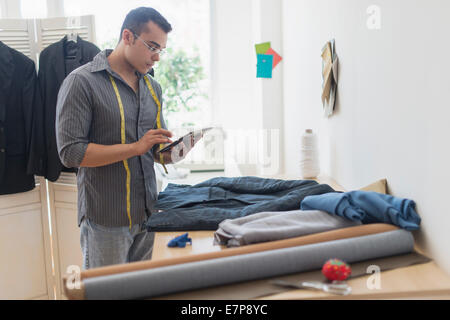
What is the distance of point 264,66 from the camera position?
10.6 feet

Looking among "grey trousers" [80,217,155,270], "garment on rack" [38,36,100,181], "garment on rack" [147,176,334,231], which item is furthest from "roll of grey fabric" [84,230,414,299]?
"garment on rack" [38,36,100,181]

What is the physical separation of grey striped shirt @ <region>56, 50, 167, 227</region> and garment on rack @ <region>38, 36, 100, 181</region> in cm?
94

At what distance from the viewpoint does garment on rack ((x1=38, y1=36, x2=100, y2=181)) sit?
2658 millimetres

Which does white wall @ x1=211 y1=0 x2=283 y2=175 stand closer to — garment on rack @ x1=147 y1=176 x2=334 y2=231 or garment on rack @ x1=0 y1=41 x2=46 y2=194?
garment on rack @ x1=0 y1=41 x2=46 y2=194

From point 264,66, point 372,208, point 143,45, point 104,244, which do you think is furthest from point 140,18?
point 264,66

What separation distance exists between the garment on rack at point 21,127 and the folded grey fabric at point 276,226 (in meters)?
1.93

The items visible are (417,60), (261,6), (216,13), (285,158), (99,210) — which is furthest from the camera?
(216,13)

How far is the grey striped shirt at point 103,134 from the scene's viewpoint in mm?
1617

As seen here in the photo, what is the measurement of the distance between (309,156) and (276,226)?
3.76 feet

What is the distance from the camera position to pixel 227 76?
12.4 feet

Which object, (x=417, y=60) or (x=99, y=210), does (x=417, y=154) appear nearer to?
(x=417, y=60)
